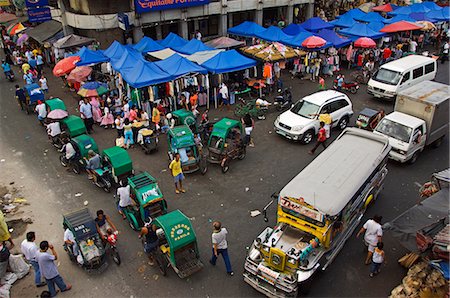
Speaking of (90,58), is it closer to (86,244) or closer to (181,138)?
(181,138)

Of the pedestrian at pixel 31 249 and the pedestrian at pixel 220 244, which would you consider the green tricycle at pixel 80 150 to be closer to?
the pedestrian at pixel 31 249

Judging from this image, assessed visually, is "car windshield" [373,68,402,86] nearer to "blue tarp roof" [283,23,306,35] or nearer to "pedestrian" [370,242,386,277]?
"blue tarp roof" [283,23,306,35]

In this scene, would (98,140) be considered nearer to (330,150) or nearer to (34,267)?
(34,267)

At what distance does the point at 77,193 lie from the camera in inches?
521

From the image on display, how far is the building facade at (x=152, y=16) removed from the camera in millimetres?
24594

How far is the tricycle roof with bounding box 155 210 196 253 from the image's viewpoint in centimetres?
923

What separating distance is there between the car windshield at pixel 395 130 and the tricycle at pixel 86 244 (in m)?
11.1

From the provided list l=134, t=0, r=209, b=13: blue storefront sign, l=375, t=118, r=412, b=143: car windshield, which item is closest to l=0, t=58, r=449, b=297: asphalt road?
l=375, t=118, r=412, b=143: car windshield

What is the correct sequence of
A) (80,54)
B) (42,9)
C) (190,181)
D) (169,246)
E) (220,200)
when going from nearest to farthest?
(169,246)
(220,200)
(190,181)
(80,54)
(42,9)

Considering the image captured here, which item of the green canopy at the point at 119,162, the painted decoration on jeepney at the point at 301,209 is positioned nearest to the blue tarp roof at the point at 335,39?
the green canopy at the point at 119,162

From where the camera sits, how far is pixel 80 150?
13.9 metres

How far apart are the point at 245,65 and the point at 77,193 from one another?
34.2 feet

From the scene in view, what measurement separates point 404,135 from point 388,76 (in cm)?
713

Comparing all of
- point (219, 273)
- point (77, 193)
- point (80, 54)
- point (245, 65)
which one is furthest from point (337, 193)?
point (80, 54)
